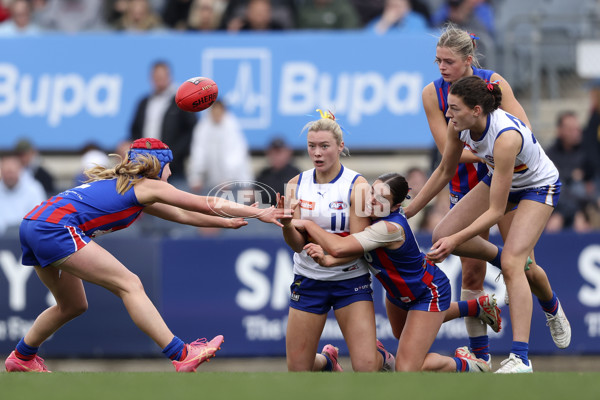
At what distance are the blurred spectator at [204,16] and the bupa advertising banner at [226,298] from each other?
3.76 meters

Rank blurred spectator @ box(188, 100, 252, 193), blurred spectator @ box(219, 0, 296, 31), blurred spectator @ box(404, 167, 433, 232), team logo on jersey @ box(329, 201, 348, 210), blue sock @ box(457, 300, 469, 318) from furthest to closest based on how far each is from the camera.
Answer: blurred spectator @ box(219, 0, 296, 31)
blurred spectator @ box(188, 100, 252, 193)
blurred spectator @ box(404, 167, 433, 232)
blue sock @ box(457, 300, 469, 318)
team logo on jersey @ box(329, 201, 348, 210)

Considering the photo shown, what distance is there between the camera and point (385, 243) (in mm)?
7074

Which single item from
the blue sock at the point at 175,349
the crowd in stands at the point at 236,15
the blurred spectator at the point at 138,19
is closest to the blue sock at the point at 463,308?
the blue sock at the point at 175,349

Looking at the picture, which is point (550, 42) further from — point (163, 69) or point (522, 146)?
point (522, 146)

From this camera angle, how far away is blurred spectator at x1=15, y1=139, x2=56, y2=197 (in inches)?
481

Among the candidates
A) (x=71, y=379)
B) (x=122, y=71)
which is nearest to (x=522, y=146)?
(x=71, y=379)

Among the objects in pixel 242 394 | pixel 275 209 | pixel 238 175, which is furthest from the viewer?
pixel 238 175

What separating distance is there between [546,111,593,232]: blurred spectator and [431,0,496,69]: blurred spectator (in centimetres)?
123

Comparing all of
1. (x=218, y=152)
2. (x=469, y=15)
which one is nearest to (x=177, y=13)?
(x=218, y=152)

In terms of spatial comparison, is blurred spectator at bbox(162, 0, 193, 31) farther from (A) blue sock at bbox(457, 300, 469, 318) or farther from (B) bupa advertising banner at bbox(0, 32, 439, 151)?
(A) blue sock at bbox(457, 300, 469, 318)

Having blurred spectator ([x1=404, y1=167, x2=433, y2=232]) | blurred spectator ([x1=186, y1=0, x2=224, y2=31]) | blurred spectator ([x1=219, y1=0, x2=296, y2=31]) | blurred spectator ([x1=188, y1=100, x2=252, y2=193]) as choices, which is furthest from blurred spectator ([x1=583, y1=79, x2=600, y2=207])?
blurred spectator ([x1=186, y1=0, x2=224, y2=31])

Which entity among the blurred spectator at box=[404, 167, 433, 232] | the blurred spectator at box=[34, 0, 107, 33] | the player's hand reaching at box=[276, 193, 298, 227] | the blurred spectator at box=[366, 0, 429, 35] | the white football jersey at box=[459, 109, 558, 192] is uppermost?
the blurred spectator at box=[34, 0, 107, 33]

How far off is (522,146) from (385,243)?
1.19m

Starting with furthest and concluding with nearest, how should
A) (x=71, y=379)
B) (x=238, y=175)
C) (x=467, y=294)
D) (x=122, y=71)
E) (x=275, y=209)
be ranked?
(x=122, y=71)
(x=238, y=175)
(x=467, y=294)
(x=275, y=209)
(x=71, y=379)
